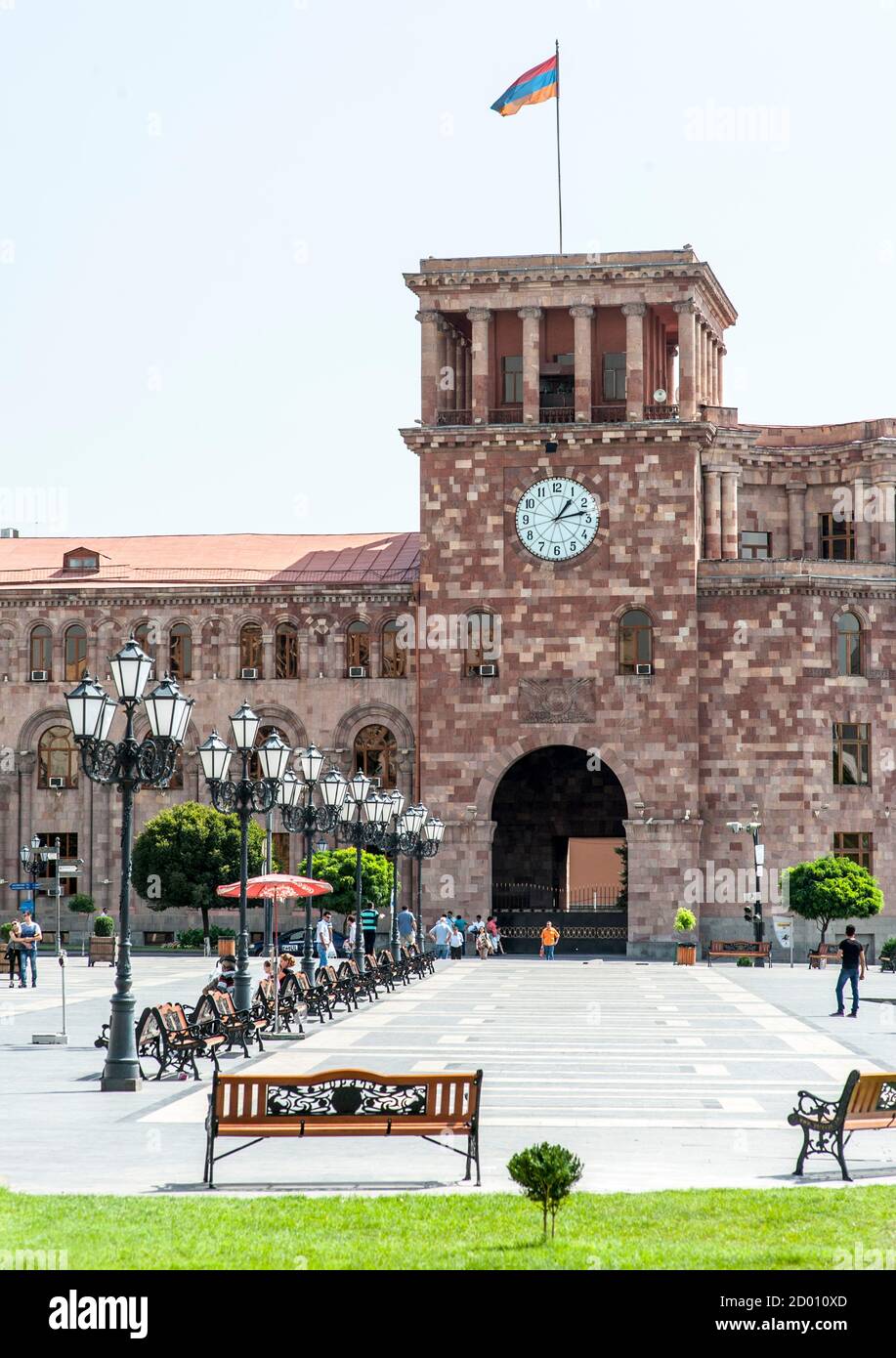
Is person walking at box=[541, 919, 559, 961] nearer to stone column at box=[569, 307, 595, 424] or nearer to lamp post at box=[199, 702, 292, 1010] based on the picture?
stone column at box=[569, 307, 595, 424]

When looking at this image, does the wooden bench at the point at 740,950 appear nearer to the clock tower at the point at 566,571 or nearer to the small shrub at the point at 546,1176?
the clock tower at the point at 566,571

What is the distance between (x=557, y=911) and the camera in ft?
219

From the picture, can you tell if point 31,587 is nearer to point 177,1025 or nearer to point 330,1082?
point 177,1025

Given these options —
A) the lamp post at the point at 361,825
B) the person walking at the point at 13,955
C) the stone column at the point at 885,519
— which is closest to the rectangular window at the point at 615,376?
the stone column at the point at 885,519

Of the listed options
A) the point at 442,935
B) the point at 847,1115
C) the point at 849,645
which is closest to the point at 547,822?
the point at 442,935

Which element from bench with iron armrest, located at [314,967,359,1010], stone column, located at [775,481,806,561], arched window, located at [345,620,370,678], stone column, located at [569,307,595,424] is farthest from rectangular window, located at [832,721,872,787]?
bench with iron armrest, located at [314,967,359,1010]

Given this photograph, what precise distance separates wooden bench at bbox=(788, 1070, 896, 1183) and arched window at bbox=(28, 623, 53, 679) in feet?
184

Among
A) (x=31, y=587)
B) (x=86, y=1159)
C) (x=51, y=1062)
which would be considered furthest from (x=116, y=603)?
(x=86, y=1159)

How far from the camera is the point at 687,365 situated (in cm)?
6406

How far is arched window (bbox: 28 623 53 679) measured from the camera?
7012 cm

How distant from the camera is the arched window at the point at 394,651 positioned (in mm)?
68125

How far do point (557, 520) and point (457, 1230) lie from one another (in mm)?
51907

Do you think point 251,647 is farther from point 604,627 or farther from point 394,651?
point 604,627

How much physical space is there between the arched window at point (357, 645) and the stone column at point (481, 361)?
9.02m
